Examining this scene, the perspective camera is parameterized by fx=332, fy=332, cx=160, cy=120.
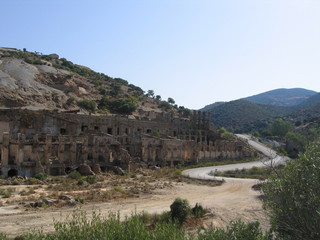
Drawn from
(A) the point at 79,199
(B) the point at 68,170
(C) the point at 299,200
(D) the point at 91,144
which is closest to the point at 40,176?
(B) the point at 68,170

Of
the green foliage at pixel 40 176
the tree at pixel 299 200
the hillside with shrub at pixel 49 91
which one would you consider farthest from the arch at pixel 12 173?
the tree at pixel 299 200

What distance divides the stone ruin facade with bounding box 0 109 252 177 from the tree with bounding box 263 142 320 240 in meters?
28.4

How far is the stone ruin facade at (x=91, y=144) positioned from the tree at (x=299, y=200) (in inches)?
1117

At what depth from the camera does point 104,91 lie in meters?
87.9

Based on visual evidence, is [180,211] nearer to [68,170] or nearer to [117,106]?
[68,170]

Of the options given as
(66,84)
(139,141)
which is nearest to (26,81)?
(66,84)

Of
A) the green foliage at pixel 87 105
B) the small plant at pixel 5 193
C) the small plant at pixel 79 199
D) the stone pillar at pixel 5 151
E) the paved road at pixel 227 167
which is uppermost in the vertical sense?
the green foliage at pixel 87 105

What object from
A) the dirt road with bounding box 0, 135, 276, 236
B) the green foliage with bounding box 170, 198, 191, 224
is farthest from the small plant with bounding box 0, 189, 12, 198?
the green foliage with bounding box 170, 198, 191, 224

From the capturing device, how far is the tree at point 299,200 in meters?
10.9

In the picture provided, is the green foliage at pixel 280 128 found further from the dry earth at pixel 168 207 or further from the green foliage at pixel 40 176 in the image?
the green foliage at pixel 40 176

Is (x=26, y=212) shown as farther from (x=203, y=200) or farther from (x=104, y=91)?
(x=104, y=91)

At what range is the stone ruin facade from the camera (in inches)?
1404

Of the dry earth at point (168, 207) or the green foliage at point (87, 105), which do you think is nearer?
the dry earth at point (168, 207)

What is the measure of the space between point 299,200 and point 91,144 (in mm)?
33785
